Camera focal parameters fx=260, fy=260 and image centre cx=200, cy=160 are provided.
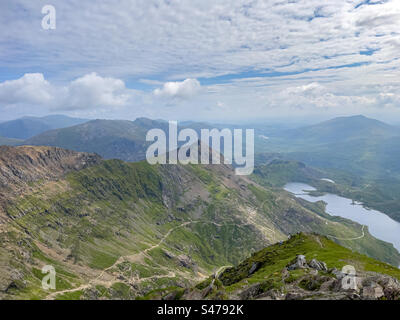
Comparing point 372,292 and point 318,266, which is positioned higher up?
point 372,292

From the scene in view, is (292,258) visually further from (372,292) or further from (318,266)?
(372,292)

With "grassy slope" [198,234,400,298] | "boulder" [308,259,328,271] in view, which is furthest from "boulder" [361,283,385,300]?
"boulder" [308,259,328,271]

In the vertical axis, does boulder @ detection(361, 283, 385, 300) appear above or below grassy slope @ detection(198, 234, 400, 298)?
above

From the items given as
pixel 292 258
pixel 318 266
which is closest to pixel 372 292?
pixel 318 266

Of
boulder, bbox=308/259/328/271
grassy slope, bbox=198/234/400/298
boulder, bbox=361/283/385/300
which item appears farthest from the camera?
grassy slope, bbox=198/234/400/298

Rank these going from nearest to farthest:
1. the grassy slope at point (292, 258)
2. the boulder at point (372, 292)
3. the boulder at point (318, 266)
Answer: the boulder at point (372, 292), the boulder at point (318, 266), the grassy slope at point (292, 258)

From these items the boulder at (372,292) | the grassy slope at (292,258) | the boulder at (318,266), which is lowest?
the grassy slope at (292,258)

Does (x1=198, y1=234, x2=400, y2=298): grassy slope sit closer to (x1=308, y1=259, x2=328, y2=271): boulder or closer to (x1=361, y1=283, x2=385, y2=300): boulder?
(x1=308, y1=259, x2=328, y2=271): boulder

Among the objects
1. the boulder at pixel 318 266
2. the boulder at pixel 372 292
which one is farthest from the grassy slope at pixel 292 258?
the boulder at pixel 372 292

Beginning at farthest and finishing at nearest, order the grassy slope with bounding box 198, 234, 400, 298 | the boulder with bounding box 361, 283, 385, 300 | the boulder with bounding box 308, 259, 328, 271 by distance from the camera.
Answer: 1. the grassy slope with bounding box 198, 234, 400, 298
2. the boulder with bounding box 308, 259, 328, 271
3. the boulder with bounding box 361, 283, 385, 300

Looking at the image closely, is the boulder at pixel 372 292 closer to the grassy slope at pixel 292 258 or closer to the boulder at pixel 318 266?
the grassy slope at pixel 292 258

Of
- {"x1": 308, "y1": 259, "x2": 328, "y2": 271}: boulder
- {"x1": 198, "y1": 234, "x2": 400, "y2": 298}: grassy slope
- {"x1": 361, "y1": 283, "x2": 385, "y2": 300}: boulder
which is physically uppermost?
{"x1": 361, "y1": 283, "x2": 385, "y2": 300}: boulder
